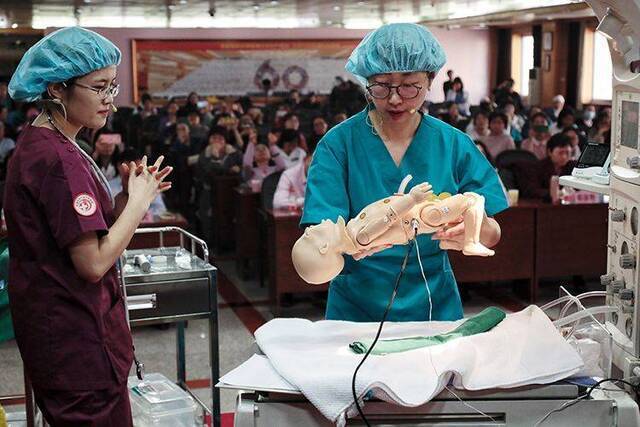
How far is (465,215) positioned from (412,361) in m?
0.29

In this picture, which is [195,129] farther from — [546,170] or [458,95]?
[458,95]

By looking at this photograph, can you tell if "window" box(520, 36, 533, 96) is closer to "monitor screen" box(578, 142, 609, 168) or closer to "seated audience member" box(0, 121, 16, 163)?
"seated audience member" box(0, 121, 16, 163)

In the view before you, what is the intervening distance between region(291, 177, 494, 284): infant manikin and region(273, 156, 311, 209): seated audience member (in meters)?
3.64

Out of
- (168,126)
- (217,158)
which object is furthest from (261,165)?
(168,126)

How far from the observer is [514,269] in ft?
17.7

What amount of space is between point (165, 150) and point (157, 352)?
166 inches

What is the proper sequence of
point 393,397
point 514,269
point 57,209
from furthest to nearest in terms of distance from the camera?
point 514,269
point 57,209
point 393,397

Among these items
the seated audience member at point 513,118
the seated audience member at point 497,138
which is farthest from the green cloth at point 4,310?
the seated audience member at point 513,118

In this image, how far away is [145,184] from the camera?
1820mm

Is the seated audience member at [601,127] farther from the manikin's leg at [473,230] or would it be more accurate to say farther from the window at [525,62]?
the window at [525,62]

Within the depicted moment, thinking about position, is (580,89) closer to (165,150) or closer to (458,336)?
(165,150)

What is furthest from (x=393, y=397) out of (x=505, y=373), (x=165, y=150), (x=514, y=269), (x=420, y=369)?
(x=165, y=150)

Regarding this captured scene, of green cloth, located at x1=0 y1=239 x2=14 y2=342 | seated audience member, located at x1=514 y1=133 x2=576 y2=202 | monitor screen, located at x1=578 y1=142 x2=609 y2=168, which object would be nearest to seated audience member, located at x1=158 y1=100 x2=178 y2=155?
seated audience member, located at x1=514 y1=133 x2=576 y2=202

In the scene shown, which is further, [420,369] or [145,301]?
[145,301]
